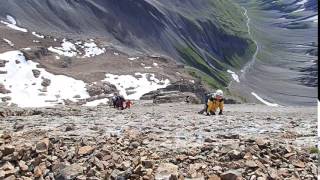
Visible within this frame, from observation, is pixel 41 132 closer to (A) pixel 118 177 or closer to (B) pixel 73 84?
(A) pixel 118 177

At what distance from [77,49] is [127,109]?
67209 mm

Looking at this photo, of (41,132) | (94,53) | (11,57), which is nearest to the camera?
(41,132)

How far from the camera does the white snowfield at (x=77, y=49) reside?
350ft

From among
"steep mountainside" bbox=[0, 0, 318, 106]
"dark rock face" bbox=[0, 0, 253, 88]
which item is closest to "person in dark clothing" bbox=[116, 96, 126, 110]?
"steep mountainside" bbox=[0, 0, 318, 106]

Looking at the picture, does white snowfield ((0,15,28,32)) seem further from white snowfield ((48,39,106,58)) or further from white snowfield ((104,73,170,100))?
white snowfield ((104,73,170,100))

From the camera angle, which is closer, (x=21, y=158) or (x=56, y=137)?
(x=21, y=158)

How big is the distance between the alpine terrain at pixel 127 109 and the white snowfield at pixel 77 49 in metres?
0.21

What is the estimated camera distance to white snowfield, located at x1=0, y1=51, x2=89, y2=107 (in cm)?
7356

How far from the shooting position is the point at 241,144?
65.6 feet

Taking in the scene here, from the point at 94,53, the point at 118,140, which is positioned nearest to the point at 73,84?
the point at 94,53

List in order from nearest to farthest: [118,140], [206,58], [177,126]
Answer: [118,140] → [177,126] → [206,58]

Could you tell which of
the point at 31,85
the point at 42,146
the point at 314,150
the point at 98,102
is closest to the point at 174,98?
the point at 98,102

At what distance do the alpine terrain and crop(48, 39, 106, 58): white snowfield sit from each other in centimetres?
21

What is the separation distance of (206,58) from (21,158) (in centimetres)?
18072
